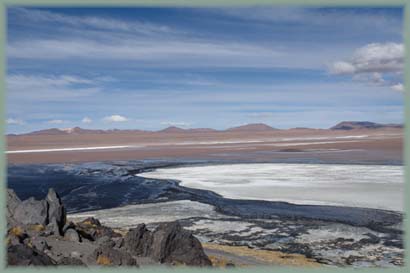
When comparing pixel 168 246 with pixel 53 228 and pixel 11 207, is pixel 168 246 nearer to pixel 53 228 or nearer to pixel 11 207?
pixel 53 228

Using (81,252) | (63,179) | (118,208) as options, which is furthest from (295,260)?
(63,179)

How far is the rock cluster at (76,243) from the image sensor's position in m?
9.32

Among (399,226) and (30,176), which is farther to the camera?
(30,176)

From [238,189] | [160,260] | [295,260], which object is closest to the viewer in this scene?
[160,260]

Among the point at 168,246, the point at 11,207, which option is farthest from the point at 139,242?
the point at 11,207

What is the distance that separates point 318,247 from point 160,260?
5.20m

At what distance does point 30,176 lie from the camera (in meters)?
32.7

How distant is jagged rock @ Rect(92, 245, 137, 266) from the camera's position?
9578 millimetres

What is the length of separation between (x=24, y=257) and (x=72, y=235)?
3.38 meters

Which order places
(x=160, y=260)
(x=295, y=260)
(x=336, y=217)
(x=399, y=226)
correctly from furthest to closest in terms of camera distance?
1. (x=336, y=217)
2. (x=399, y=226)
3. (x=295, y=260)
4. (x=160, y=260)

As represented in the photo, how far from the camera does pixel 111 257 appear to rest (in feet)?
31.8

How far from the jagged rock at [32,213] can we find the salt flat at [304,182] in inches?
450

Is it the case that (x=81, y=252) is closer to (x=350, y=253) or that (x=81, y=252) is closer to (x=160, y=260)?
(x=160, y=260)

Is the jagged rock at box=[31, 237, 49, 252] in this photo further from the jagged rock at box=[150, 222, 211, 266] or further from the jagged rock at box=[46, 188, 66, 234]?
the jagged rock at box=[150, 222, 211, 266]
